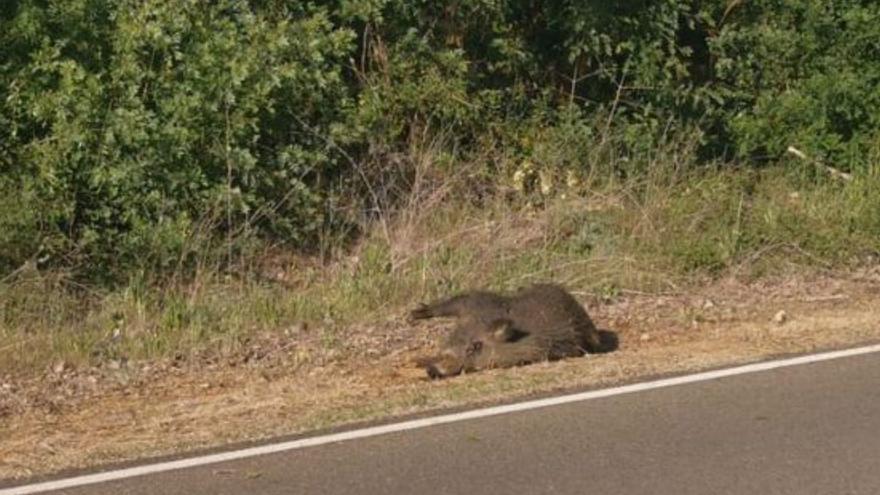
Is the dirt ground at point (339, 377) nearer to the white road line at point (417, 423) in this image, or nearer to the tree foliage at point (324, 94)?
the white road line at point (417, 423)

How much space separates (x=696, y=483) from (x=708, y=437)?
A: 0.81 metres

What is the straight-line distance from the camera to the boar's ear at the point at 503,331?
876 cm

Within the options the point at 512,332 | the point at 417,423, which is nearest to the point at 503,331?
the point at 512,332

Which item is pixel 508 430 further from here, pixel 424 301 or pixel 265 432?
pixel 424 301

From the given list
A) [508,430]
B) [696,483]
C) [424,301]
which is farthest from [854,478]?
[424,301]

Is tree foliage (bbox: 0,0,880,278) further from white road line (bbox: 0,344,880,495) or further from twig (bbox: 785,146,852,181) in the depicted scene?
white road line (bbox: 0,344,880,495)

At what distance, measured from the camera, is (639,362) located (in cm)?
877

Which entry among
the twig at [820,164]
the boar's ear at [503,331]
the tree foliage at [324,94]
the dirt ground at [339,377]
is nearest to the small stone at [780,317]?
the dirt ground at [339,377]

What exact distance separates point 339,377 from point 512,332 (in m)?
1.11

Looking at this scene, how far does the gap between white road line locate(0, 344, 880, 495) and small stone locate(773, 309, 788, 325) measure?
1.03 m

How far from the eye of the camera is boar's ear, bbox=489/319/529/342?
345 inches

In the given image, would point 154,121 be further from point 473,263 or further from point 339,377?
point 339,377

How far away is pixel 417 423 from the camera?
734 cm

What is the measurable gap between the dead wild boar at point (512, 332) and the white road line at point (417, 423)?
0.87m
